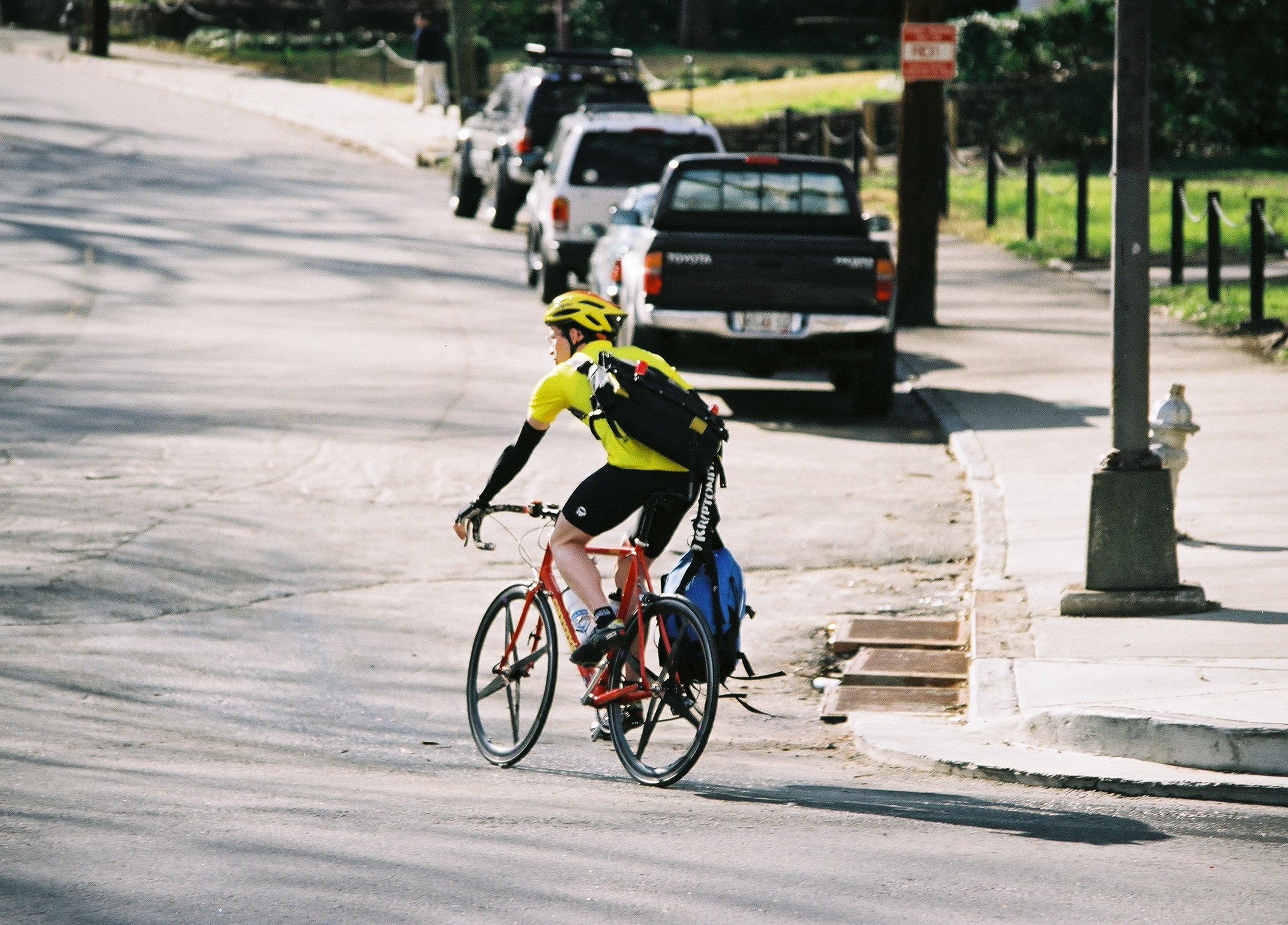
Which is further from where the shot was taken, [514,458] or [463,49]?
[463,49]

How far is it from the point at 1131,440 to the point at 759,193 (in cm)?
683

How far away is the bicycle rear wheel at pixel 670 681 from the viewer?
20.3ft

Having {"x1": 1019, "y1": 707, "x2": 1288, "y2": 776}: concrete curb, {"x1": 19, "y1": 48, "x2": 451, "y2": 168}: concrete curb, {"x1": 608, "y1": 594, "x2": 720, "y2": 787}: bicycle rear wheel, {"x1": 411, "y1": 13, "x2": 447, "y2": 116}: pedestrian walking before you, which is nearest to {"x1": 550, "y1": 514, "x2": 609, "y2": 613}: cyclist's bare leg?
{"x1": 608, "y1": 594, "x2": 720, "y2": 787}: bicycle rear wheel

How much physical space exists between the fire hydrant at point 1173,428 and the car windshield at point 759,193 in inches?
237

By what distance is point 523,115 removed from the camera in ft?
77.5

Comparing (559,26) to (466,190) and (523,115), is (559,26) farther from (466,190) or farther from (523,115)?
(523,115)

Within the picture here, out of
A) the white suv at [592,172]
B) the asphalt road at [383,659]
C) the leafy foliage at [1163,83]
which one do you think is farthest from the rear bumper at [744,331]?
the leafy foliage at [1163,83]

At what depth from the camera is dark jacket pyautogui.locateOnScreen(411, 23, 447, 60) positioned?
35.2 metres

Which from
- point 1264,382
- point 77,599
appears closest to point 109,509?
point 77,599

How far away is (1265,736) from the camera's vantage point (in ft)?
20.9

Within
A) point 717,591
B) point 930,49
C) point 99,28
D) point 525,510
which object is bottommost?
point 717,591

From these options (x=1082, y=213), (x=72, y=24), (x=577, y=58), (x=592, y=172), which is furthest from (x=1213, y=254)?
(x=72, y=24)

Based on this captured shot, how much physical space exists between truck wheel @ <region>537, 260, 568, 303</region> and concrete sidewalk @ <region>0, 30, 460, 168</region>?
40.5ft

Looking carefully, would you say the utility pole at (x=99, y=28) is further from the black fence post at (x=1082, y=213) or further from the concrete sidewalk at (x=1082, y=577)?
the concrete sidewalk at (x=1082, y=577)
